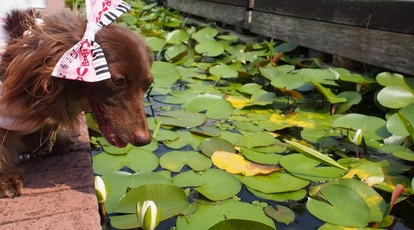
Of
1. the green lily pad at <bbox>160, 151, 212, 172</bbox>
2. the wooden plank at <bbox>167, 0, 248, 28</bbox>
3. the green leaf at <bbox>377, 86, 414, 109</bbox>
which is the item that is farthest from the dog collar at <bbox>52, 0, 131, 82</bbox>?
the wooden plank at <bbox>167, 0, 248, 28</bbox>

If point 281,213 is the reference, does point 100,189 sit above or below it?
above

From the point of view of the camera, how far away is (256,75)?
138 inches

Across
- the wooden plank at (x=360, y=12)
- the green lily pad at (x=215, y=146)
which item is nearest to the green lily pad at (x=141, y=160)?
the green lily pad at (x=215, y=146)

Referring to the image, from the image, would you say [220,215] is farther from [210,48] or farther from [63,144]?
[210,48]

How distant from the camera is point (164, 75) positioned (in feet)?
9.43

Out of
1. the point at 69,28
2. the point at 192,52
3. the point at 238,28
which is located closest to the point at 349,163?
the point at 69,28

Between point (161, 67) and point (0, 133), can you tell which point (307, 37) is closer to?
point (161, 67)

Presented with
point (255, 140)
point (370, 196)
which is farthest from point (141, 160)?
point (370, 196)

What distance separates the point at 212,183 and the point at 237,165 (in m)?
0.22

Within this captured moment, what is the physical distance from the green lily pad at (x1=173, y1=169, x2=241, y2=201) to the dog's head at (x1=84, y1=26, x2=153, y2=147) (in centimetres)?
34

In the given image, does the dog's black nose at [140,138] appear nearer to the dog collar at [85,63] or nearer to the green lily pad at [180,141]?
the dog collar at [85,63]

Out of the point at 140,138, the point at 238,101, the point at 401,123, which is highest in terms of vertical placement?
the point at 140,138

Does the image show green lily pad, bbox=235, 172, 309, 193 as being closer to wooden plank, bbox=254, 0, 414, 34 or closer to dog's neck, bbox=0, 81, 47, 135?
dog's neck, bbox=0, 81, 47, 135

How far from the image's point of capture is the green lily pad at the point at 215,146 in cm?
202
